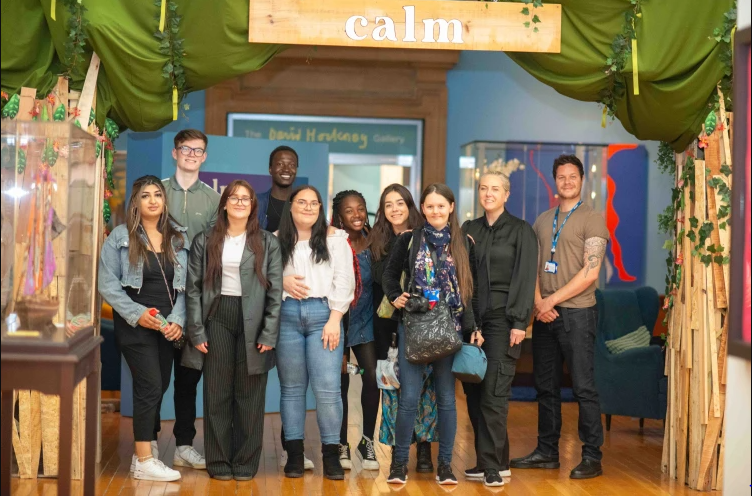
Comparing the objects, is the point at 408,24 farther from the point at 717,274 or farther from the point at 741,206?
the point at 741,206

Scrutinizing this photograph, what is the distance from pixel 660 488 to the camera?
16.5 ft

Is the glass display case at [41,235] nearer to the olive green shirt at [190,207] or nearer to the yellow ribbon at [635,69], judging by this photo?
the olive green shirt at [190,207]

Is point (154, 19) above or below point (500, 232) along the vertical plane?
above

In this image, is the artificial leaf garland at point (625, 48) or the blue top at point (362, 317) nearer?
the artificial leaf garland at point (625, 48)

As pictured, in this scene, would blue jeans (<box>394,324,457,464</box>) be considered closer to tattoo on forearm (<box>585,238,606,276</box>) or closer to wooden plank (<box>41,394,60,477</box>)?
tattoo on forearm (<box>585,238,606,276</box>)

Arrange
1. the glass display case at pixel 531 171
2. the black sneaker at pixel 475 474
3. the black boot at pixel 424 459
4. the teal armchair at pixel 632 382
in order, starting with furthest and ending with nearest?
the glass display case at pixel 531 171
the teal armchair at pixel 632 382
the black boot at pixel 424 459
the black sneaker at pixel 475 474

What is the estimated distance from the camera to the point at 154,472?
16.0 feet

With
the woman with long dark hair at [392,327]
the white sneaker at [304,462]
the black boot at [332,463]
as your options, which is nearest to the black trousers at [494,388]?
the woman with long dark hair at [392,327]

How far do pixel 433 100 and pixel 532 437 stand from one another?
14.0 feet

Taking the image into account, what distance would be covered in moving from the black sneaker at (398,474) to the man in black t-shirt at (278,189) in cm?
159

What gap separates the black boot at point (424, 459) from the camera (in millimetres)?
5199

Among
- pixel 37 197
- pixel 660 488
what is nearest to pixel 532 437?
pixel 660 488

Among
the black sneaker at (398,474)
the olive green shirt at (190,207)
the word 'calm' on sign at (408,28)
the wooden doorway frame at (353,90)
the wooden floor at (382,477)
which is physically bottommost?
the wooden floor at (382,477)

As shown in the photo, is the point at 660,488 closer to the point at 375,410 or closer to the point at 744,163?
the point at 375,410
